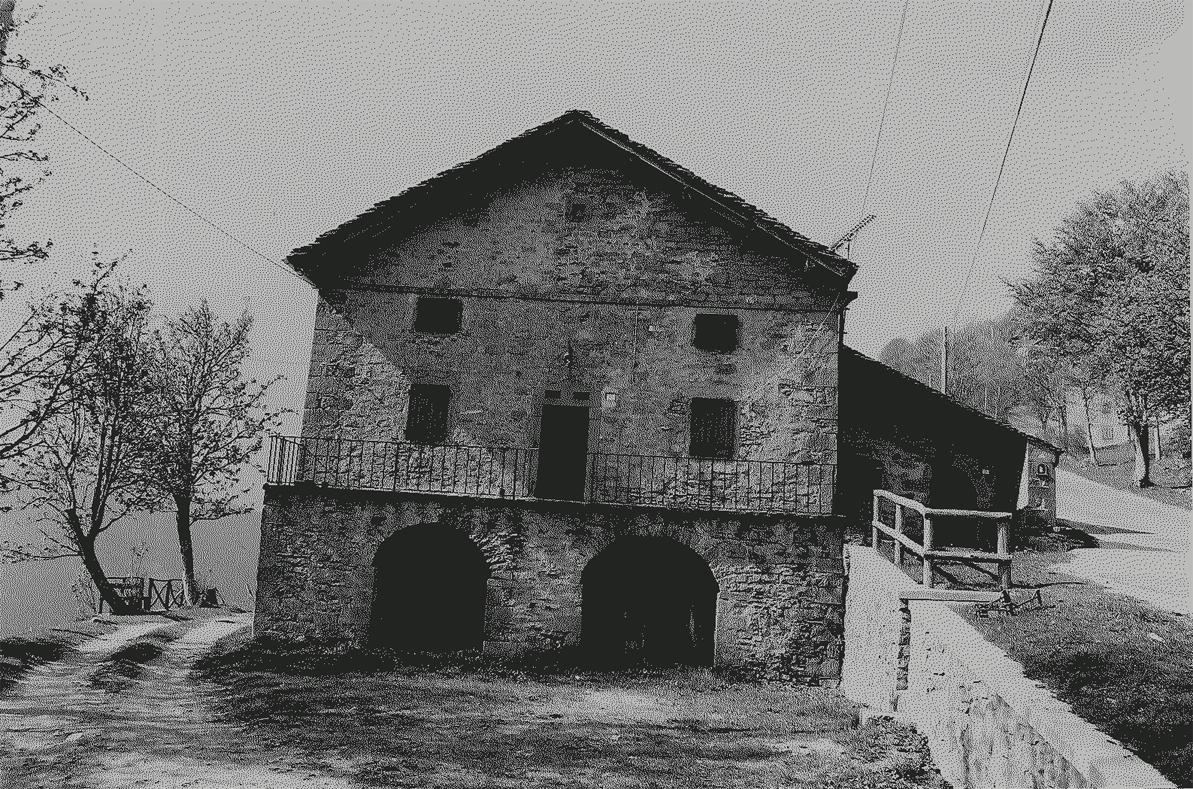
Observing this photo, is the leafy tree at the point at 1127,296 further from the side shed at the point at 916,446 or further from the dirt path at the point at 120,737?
the dirt path at the point at 120,737

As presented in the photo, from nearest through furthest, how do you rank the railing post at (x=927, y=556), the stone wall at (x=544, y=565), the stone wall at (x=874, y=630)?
the railing post at (x=927, y=556) → the stone wall at (x=874, y=630) → the stone wall at (x=544, y=565)

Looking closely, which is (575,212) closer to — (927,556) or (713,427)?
(713,427)

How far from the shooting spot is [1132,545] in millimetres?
19766

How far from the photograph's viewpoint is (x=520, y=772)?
892cm

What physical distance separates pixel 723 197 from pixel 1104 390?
812 inches

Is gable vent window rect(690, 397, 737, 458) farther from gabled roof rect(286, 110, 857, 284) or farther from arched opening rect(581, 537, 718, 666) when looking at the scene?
gabled roof rect(286, 110, 857, 284)

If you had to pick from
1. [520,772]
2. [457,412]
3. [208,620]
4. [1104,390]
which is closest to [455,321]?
[457,412]

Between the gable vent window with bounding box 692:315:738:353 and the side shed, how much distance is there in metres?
3.88

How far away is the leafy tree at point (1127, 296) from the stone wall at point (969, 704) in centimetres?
1158

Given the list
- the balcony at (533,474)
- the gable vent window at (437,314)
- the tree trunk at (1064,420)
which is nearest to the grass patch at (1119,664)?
the balcony at (533,474)

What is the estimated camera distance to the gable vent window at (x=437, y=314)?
16047 mm

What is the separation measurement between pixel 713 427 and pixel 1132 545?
12.5 meters

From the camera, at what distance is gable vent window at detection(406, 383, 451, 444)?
618 inches

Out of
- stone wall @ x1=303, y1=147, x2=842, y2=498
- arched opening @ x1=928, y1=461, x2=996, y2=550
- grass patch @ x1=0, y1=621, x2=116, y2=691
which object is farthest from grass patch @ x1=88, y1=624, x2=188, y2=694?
arched opening @ x1=928, y1=461, x2=996, y2=550
